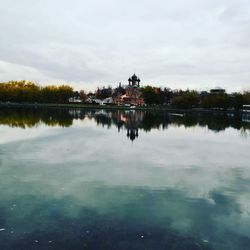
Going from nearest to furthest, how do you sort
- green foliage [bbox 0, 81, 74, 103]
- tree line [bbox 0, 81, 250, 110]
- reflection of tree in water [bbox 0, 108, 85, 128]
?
reflection of tree in water [bbox 0, 108, 85, 128] < tree line [bbox 0, 81, 250, 110] < green foliage [bbox 0, 81, 74, 103]

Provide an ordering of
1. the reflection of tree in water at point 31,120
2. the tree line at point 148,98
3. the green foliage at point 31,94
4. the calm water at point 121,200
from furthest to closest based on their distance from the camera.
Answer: the green foliage at point 31,94 → the tree line at point 148,98 → the reflection of tree in water at point 31,120 → the calm water at point 121,200

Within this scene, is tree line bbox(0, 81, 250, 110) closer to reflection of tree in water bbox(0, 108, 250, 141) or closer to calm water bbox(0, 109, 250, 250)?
reflection of tree in water bbox(0, 108, 250, 141)

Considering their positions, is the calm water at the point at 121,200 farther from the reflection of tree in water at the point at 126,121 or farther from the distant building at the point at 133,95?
the distant building at the point at 133,95

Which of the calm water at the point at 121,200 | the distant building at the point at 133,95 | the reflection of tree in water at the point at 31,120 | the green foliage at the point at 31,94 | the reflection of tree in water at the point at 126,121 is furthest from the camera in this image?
the distant building at the point at 133,95

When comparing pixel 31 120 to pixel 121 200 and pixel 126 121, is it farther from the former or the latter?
pixel 121 200

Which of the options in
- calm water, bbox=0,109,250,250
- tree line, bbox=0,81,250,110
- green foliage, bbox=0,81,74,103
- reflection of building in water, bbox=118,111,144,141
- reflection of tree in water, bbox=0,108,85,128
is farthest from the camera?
green foliage, bbox=0,81,74,103

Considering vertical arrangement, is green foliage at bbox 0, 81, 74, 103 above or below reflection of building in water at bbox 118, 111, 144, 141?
above

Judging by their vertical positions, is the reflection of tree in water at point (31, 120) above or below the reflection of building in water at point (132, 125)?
above

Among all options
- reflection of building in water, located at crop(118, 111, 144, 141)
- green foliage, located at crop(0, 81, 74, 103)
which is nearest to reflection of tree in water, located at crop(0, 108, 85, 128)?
reflection of building in water, located at crop(118, 111, 144, 141)

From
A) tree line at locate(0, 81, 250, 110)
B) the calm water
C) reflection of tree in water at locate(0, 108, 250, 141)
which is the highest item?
tree line at locate(0, 81, 250, 110)

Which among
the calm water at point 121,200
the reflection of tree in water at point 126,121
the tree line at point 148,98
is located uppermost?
the tree line at point 148,98

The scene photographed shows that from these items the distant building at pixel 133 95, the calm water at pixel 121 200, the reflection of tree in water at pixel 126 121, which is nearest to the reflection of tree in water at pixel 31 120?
the reflection of tree in water at pixel 126 121

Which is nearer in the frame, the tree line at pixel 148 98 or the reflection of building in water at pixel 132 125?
the reflection of building in water at pixel 132 125

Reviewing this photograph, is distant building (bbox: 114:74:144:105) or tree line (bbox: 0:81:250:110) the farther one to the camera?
distant building (bbox: 114:74:144:105)
